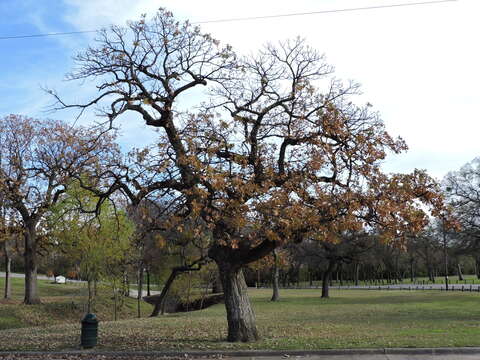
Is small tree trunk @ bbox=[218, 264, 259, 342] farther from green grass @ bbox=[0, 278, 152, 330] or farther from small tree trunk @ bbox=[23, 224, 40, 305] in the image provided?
small tree trunk @ bbox=[23, 224, 40, 305]

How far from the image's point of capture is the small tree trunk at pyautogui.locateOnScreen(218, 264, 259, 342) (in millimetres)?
13977

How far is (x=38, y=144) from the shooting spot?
3053 cm

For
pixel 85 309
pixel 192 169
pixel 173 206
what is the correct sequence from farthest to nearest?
pixel 85 309, pixel 173 206, pixel 192 169

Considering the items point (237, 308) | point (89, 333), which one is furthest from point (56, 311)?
point (237, 308)

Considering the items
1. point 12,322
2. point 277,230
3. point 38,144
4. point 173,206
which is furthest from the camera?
point 38,144

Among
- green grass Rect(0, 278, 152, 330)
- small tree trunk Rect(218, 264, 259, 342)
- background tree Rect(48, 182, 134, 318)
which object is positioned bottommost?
green grass Rect(0, 278, 152, 330)

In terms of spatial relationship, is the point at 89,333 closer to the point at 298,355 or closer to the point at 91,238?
the point at 298,355

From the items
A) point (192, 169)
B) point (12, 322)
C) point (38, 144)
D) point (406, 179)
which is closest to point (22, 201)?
point (38, 144)

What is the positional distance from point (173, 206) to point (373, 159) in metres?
5.91

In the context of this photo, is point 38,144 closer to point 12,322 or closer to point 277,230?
point 12,322

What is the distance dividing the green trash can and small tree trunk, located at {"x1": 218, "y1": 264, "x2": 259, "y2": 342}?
150 inches

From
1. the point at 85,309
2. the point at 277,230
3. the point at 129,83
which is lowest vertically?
the point at 85,309

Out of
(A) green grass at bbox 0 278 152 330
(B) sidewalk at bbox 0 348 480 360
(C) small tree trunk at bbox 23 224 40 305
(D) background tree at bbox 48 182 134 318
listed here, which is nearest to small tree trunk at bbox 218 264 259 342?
(B) sidewalk at bbox 0 348 480 360

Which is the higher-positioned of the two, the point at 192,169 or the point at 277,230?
the point at 192,169
